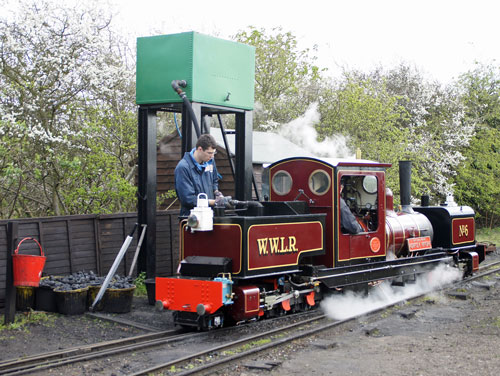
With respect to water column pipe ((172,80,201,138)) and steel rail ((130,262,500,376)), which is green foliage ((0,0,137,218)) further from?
steel rail ((130,262,500,376))

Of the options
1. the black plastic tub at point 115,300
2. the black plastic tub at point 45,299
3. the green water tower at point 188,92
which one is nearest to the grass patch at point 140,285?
the green water tower at point 188,92

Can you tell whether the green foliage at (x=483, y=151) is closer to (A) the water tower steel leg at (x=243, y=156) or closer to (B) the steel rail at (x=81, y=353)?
(A) the water tower steel leg at (x=243, y=156)

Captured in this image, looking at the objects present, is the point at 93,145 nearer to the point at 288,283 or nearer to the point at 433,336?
the point at 288,283

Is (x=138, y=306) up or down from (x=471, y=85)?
down

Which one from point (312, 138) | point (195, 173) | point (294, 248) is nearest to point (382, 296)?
point (294, 248)

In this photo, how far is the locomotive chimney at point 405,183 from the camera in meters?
11.0

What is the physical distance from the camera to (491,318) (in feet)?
26.4

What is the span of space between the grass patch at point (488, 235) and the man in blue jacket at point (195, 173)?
576 inches

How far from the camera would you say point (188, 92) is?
8.90 m

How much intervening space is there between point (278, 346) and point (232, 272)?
3.38 feet

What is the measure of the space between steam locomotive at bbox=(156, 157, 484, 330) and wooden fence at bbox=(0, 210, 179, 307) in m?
2.49

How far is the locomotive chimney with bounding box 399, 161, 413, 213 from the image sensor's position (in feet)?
36.0

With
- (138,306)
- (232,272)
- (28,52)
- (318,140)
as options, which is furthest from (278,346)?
(318,140)

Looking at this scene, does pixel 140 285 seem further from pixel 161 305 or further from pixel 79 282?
pixel 161 305
